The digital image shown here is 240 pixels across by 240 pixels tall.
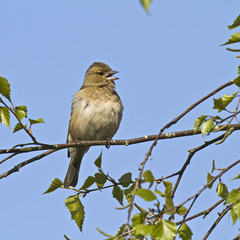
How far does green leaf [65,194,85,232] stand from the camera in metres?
3.93

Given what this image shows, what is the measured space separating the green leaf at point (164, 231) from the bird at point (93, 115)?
4.54 metres

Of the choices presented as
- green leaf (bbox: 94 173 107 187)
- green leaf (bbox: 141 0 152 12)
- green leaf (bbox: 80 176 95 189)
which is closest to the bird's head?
green leaf (bbox: 80 176 95 189)

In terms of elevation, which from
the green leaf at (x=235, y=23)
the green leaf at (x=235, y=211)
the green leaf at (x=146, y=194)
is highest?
the green leaf at (x=235, y=23)

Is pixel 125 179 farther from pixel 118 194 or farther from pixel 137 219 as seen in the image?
pixel 137 219

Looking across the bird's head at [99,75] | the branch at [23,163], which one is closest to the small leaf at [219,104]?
the branch at [23,163]

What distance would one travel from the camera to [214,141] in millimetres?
3826

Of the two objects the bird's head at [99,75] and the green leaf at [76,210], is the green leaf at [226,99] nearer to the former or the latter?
the green leaf at [76,210]

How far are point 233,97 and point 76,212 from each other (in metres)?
1.80

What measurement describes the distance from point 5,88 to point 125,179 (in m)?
1.31

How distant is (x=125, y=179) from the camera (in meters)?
3.71

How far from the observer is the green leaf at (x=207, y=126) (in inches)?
124

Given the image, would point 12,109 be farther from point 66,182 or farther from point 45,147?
point 66,182

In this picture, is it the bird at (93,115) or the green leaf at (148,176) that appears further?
the bird at (93,115)

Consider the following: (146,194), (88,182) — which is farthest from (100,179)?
(146,194)
